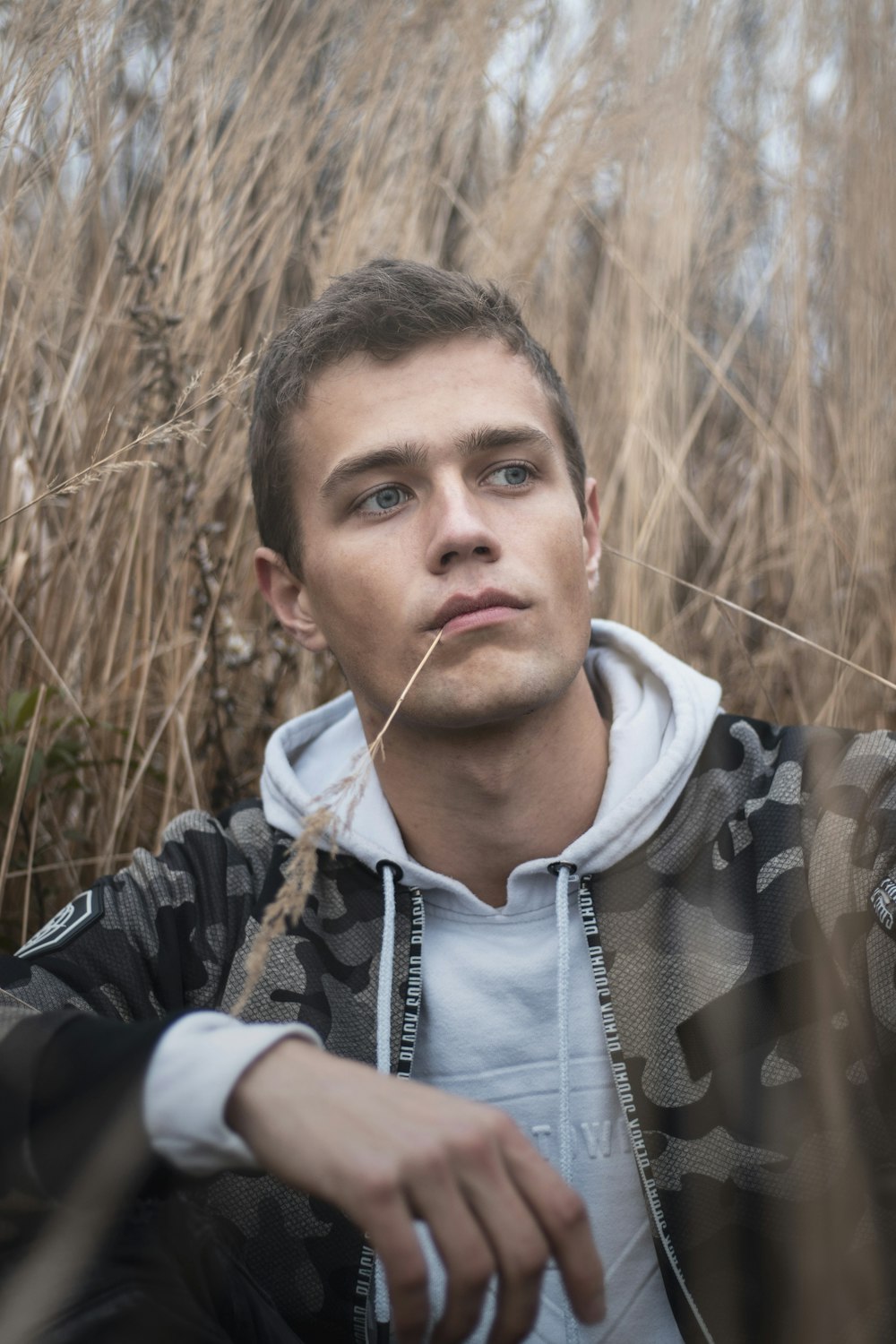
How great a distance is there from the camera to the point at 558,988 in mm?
1656

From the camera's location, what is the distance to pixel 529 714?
5.90 ft

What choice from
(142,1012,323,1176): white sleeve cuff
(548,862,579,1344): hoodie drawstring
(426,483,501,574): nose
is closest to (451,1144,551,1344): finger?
(142,1012,323,1176): white sleeve cuff

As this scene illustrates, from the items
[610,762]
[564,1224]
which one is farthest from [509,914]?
[564,1224]

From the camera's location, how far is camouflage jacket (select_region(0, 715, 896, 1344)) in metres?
1.52

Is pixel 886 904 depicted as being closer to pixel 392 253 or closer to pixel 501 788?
pixel 501 788

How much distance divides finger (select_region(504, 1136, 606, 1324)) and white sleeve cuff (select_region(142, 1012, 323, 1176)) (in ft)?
0.77

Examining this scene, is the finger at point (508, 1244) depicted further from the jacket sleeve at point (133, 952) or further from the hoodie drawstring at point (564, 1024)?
the hoodie drawstring at point (564, 1024)

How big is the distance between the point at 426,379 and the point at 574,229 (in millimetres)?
1813

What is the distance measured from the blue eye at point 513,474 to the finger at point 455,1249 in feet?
3.62

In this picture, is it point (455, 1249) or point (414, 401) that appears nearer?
point (455, 1249)

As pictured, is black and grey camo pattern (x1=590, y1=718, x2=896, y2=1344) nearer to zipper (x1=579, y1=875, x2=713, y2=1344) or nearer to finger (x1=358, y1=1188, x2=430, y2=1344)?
zipper (x1=579, y1=875, x2=713, y2=1344)

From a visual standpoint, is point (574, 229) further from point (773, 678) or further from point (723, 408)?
point (773, 678)

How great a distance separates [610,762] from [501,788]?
17 centimetres

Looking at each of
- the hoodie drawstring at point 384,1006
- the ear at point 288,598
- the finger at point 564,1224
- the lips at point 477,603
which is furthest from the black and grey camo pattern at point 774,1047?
Answer: the ear at point 288,598
